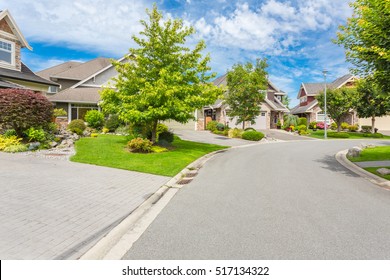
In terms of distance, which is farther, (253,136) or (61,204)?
(253,136)

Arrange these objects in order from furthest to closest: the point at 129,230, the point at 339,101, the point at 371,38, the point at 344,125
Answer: the point at 344,125 → the point at 339,101 → the point at 371,38 → the point at 129,230

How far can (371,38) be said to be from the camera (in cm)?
796

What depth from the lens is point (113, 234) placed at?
4332mm

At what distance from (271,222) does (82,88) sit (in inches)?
1082

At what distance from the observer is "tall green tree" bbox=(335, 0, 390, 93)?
7539mm

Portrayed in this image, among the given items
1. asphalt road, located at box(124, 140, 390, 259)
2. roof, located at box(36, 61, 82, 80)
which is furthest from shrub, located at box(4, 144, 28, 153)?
roof, located at box(36, 61, 82, 80)

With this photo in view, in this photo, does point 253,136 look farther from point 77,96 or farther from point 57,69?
point 57,69

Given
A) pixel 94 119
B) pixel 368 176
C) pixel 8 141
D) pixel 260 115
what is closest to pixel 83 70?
pixel 94 119

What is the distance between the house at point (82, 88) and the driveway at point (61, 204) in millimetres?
13445

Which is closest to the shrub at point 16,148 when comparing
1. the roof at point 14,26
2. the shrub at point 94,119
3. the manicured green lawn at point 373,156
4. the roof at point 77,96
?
the shrub at point 94,119

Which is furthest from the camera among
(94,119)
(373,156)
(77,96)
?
(77,96)

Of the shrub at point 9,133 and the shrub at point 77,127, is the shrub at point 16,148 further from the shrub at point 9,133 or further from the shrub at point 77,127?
the shrub at point 77,127
